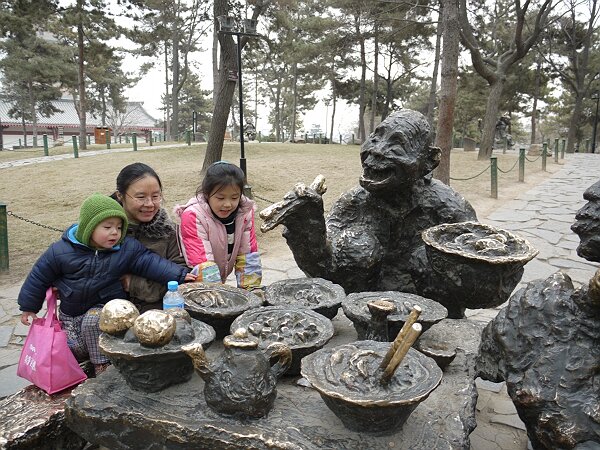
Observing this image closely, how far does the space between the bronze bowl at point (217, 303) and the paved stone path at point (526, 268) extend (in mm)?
1457

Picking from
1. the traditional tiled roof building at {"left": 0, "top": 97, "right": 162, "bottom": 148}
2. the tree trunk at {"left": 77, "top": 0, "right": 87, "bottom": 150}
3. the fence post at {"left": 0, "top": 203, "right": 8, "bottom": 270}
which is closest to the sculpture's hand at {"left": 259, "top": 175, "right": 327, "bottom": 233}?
the fence post at {"left": 0, "top": 203, "right": 8, "bottom": 270}

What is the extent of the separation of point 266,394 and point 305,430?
0.17 meters

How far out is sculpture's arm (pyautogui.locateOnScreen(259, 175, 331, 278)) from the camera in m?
2.07

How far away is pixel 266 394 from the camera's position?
5.00ft

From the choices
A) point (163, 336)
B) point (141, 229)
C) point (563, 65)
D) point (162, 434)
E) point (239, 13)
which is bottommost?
point (162, 434)

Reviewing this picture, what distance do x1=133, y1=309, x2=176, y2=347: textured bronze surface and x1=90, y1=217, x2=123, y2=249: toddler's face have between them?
807 mm

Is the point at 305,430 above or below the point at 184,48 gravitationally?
below

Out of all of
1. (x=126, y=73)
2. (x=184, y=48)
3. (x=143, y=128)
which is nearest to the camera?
(x=184, y=48)

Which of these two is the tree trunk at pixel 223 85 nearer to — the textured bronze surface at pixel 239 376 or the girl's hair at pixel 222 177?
the girl's hair at pixel 222 177

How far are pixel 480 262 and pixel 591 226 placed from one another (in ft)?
1.38

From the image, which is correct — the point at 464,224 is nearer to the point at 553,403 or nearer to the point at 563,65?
the point at 553,403

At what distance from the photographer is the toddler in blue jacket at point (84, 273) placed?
2.28m

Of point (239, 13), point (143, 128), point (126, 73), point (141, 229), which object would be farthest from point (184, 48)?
point (141, 229)

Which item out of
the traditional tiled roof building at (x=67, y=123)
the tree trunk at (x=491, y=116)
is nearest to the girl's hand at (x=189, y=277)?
the tree trunk at (x=491, y=116)
